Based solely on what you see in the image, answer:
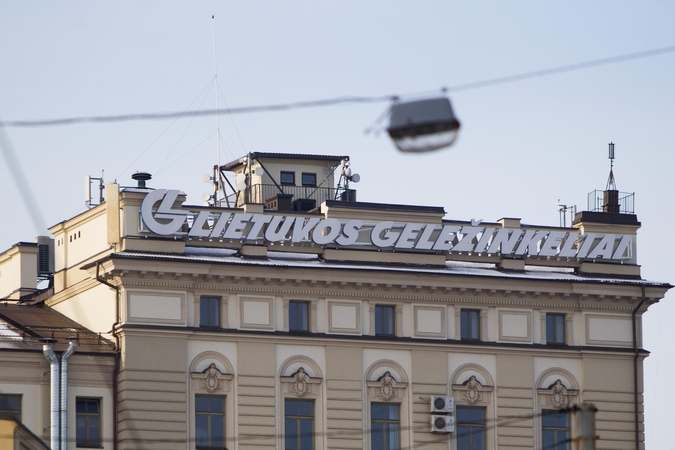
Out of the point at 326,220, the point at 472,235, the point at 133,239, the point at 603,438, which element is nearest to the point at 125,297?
the point at 133,239

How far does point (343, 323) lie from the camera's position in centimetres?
6275

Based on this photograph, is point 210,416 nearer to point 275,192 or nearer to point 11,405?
point 11,405

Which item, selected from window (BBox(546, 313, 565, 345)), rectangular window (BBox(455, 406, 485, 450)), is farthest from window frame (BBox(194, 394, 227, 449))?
window (BBox(546, 313, 565, 345))

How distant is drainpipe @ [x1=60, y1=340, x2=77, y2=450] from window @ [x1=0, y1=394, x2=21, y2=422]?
1.35m

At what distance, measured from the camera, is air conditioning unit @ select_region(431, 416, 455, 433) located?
6259 cm

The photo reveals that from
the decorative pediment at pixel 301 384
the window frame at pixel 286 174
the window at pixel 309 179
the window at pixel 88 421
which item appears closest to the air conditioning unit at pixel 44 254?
the window frame at pixel 286 174

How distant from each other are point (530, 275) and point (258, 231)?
942 cm

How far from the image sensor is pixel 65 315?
6506 centimetres

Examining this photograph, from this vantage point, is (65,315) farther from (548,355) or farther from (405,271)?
(548,355)

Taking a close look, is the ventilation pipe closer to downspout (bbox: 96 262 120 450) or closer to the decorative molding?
downspout (bbox: 96 262 120 450)

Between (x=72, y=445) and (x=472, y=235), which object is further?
(x=472, y=235)

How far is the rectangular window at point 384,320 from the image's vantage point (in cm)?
6328

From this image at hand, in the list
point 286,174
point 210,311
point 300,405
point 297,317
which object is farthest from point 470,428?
point 286,174

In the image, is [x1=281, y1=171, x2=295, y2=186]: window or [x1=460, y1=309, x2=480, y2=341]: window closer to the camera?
[x1=460, y1=309, x2=480, y2=341]: window
